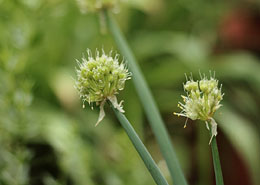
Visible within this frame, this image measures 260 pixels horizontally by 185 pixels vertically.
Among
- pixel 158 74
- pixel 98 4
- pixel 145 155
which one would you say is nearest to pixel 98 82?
pixel 145 155

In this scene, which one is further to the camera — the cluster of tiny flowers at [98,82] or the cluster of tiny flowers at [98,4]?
the cluster of tiny flowers at [98,4]

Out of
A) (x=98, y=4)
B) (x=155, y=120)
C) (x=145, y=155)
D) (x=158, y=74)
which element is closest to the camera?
(x=145, y=155)

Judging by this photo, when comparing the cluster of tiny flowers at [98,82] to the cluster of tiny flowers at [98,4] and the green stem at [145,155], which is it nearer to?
the green stem at [145,155]

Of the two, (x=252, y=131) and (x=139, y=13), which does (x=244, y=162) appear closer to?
(x=252, y=131)

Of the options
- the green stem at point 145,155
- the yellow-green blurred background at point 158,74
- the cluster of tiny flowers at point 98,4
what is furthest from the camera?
the yellow-green blurred background at point 158,74

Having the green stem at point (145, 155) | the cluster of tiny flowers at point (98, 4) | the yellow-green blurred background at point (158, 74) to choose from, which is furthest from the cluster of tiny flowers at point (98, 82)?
the yellow-green blurred background at point (158, 74)

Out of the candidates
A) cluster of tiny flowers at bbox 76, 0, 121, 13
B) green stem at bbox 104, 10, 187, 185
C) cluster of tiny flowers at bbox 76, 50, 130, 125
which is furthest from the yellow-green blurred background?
cluster of tiny flowers at bbox 76, 50, 130, 125

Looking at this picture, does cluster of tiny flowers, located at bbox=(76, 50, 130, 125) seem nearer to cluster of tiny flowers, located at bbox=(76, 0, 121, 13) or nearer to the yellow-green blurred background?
cluster of tiny flowers, located at bbox=(76, 0, 121, 13)

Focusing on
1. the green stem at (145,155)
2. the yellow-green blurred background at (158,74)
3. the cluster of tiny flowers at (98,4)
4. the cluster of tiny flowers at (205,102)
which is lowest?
the green stem at (145,155)

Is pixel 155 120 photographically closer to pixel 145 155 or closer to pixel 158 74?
pixel 145 155
